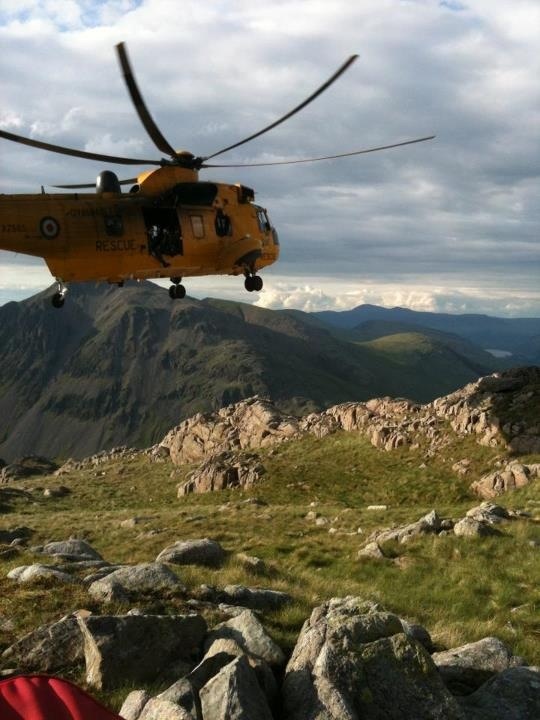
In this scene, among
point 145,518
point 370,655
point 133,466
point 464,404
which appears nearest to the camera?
point 370,655

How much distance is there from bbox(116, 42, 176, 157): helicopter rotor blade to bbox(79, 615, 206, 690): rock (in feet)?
51.2

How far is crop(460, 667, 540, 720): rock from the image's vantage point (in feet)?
21.5

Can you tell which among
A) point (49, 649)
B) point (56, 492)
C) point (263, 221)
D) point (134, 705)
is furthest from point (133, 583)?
point (56, 492)

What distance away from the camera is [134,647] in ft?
24.1

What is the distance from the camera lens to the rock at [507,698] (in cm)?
657

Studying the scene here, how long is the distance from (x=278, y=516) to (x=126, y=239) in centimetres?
1684

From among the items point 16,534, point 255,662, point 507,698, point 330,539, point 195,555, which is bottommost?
point 16,534

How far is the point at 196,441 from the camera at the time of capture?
73062 mm

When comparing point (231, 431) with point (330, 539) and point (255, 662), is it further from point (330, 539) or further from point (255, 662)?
point (255, 662)

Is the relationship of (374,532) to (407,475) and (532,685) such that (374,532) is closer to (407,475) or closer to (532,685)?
(532,685)

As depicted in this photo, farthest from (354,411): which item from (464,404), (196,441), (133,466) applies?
(133,466)

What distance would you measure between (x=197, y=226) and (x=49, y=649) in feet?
63.6

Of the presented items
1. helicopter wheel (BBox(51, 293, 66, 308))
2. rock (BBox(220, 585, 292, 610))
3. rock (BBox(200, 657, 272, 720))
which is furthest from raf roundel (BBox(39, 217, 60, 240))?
rock (BBox(200, 657, 272, 720))

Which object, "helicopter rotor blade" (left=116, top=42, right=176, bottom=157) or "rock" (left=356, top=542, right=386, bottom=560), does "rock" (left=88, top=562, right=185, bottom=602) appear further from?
"helicopter rotor blade" (left=116, top=42, right=176, bottom=157)
